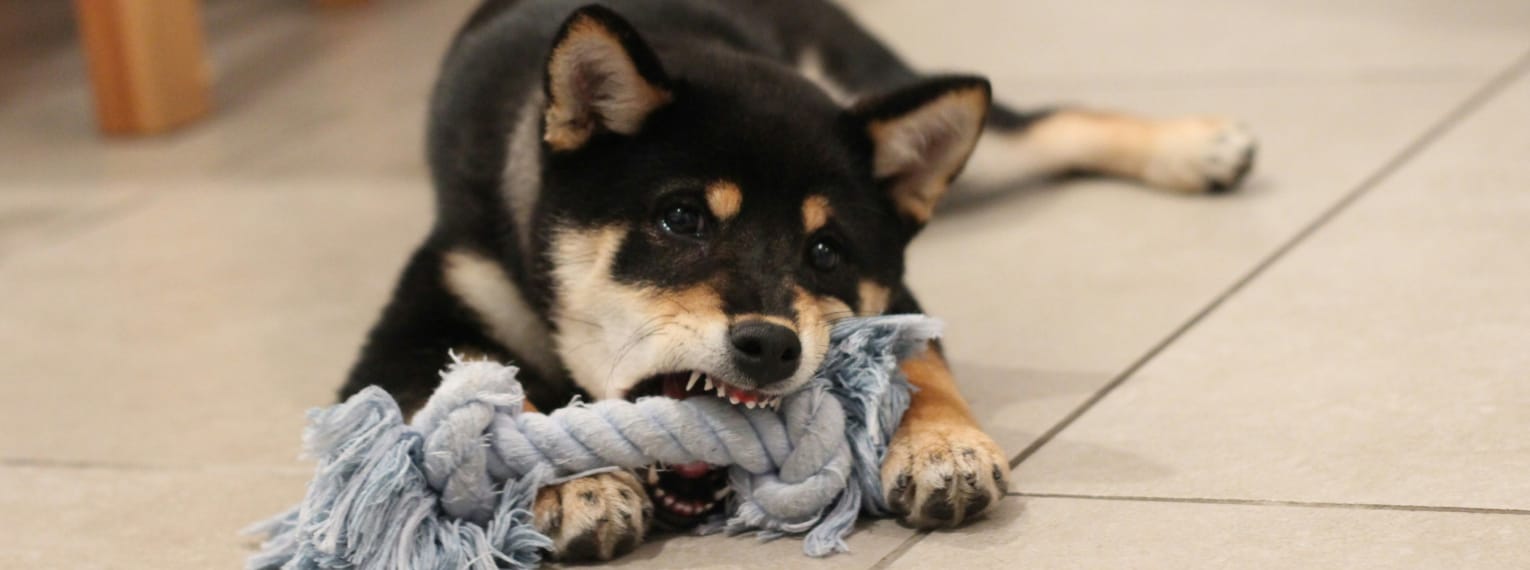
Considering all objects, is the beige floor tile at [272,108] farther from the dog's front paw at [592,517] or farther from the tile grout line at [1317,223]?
the dog's front paw at [592,517]

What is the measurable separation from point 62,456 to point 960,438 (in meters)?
1.45

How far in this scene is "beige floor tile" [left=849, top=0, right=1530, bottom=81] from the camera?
15.3 ft

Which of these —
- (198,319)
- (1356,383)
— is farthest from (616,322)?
(198,319)

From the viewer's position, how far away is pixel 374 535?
1939mm

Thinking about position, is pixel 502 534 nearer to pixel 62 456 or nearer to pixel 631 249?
pixel 631 249

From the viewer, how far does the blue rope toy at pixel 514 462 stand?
1959mm

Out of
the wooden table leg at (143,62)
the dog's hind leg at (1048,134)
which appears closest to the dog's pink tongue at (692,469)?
the dog's hind leg at (1048,134)

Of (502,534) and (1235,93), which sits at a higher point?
(1235,93)

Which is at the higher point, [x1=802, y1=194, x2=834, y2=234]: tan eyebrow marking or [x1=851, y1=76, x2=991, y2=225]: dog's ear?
[x1=851, y1=76, x2=991, y2=225]: dog's ear

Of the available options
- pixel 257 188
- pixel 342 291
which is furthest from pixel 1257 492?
pixel 257 188

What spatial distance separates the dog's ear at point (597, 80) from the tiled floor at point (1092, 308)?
23.7 inches

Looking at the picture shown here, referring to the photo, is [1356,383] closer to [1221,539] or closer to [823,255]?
[1221,539]

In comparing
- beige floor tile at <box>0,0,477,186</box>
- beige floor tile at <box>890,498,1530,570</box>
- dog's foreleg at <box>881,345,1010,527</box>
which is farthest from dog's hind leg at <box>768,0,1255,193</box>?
beige floor tile at <box>890,498,1530,570</box>

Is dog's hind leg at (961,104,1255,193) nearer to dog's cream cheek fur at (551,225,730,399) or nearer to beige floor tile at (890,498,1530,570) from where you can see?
dog's cream cheek fur at (551,225,730,399)
